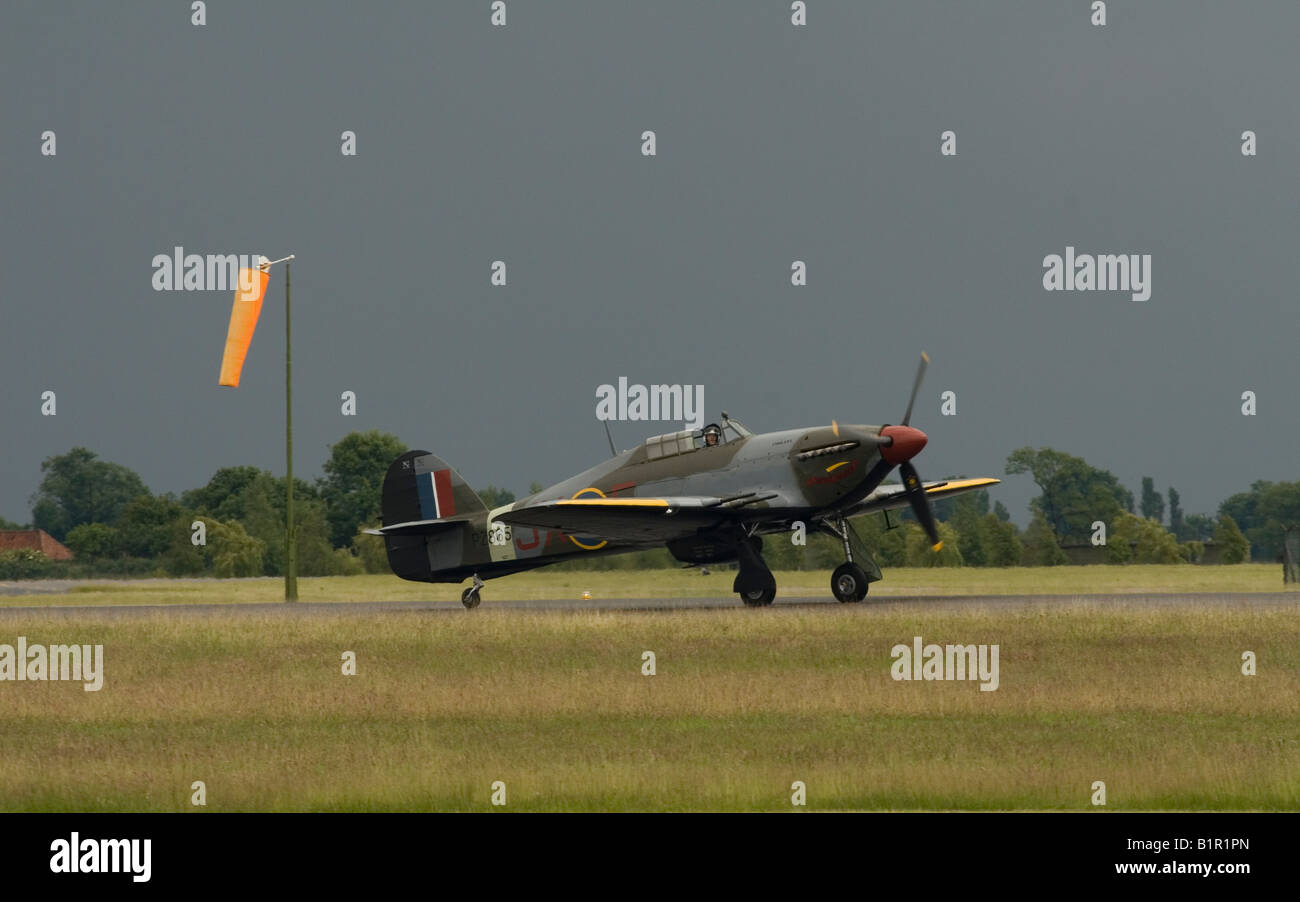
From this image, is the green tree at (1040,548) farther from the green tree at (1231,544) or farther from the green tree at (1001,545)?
the green tree at (1231,544)

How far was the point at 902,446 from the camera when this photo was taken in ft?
96.0

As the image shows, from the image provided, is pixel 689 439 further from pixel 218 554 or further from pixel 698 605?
pixel 218 554

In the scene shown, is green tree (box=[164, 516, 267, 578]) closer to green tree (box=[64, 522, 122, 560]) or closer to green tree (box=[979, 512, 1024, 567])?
green tree (box=[979, 512, 1024, 567])

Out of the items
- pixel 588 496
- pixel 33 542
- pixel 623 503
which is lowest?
pixel 33 542

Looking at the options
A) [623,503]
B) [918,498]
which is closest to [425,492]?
[623,503]

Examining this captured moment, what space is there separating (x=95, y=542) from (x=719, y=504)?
321 feet

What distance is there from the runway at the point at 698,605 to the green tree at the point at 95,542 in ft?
257

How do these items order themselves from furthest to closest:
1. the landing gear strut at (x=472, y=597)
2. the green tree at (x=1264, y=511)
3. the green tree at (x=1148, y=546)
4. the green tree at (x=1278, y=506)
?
the green tree at (x=1278, y=506), the green tree at (x=1264, y=511), the green tree at (x=1148, y=546), the landing gear strut at (x=472, y=597)

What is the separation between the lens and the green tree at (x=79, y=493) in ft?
491

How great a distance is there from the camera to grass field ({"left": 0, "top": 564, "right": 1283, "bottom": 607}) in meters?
38.9

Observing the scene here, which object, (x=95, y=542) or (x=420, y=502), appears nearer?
(x=420, y=502)

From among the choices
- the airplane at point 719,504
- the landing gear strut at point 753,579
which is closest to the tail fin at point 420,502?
the airplane at point 719,504

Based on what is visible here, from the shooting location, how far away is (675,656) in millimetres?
21672

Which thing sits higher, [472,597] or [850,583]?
[850,583]
